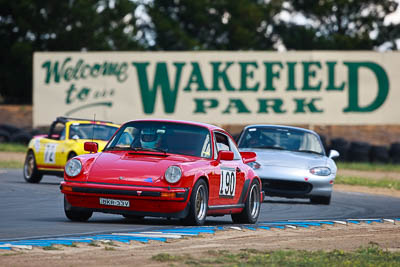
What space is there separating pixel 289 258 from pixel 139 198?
10.5 feet

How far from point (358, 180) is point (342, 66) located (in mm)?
13744

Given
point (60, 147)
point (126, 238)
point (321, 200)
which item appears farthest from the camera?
point (60, 147)

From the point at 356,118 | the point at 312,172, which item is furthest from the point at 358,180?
the point at 356,118

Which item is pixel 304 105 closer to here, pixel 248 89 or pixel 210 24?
pixel 248 89

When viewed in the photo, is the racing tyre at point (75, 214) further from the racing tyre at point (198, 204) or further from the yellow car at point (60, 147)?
the yellow car at point (60, 147)

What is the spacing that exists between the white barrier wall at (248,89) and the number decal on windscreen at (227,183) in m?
27.2

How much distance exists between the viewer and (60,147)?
2195 centimetres

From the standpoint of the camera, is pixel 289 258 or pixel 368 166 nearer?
pixel 289 258

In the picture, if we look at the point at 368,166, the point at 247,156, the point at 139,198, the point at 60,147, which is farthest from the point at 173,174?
the point at 368,166

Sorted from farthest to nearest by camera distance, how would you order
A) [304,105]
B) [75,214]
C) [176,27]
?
[176,27] → [304,105] → [75,214]

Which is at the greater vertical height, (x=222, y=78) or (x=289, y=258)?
(x=222, y=78)

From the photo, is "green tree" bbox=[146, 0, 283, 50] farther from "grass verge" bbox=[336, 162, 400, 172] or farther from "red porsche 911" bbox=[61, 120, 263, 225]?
"red porsche 911" bbox=[61, 120, 263, 225]

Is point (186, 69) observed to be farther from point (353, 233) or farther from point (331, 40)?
point (353, 233)

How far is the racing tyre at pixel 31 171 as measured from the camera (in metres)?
22.2
